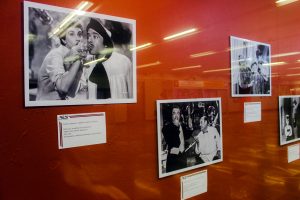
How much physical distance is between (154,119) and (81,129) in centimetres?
32

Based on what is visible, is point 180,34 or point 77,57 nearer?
point 77,57

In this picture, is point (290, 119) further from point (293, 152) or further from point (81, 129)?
point (81, 129)

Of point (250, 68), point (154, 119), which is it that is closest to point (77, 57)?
point (154, 119)

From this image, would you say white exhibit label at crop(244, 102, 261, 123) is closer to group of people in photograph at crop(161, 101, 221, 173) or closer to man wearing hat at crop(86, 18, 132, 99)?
group of people in photograph at crop(161, 101, 221, 173)

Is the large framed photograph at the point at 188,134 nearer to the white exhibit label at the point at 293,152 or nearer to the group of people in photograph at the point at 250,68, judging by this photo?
the group of people in photograph at the point at 250,68

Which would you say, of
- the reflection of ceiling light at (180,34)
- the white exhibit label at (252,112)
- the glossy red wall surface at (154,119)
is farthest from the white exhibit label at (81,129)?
the white exhibit label at (252,112)

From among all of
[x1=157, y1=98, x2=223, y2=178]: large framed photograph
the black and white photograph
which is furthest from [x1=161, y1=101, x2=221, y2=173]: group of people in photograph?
the black and white photograph

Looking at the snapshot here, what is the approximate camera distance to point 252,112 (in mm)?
1466

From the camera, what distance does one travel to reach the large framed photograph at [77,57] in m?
0.76

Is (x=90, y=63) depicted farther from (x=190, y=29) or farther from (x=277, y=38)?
(x=277, y=38)

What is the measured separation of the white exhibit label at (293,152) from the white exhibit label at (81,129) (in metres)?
1.45

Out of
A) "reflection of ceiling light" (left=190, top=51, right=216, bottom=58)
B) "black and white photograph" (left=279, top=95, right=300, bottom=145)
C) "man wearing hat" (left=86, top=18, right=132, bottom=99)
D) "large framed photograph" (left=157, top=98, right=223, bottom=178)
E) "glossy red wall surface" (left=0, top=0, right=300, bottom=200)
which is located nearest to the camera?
"glossy red wall surface" (left=0, top=0, right=300, bottom=200)

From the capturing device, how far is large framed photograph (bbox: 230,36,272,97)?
4.49 ft

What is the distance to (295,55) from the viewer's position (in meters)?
1.77
